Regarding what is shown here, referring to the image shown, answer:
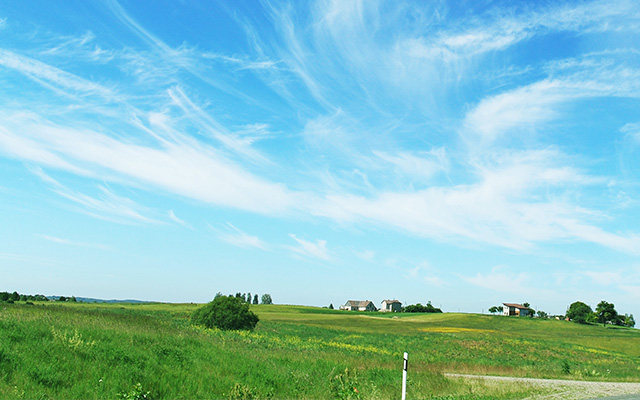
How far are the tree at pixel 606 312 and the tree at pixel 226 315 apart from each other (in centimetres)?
18318

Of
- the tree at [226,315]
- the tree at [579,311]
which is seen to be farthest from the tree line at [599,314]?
the tree at [226,315]

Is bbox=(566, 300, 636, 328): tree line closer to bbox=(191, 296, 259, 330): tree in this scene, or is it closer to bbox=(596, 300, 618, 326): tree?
bbox=(596, 300, 618, 326): tree

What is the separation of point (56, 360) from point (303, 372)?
31.7 feet

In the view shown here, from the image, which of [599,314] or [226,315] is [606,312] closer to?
[599,314]

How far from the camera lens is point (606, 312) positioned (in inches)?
7254

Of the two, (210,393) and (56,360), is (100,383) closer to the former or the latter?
(56,360)

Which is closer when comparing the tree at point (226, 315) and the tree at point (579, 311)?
the tree at point (226, 315)

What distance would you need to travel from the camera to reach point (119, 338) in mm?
20000

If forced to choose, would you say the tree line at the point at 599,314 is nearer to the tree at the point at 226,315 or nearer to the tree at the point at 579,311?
the tree at the point at 579,311

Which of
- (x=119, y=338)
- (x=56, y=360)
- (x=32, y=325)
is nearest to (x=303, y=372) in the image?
(x=119, y=338)

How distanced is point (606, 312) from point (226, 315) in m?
187

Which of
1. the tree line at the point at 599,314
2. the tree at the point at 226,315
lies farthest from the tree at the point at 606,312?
the tree at the point at 226,315

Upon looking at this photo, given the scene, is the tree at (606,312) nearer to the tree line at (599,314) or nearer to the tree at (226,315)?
the tree line at (599,314)

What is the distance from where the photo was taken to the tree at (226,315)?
50.1 metres
